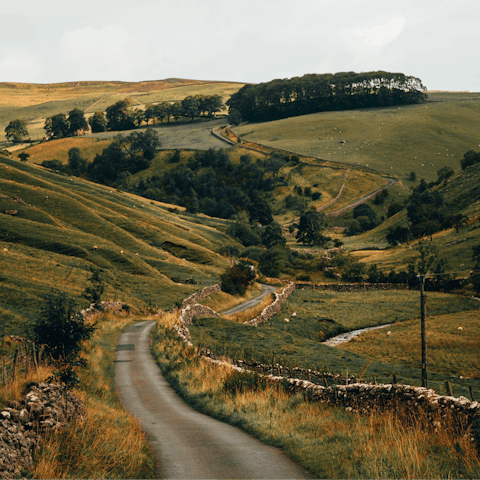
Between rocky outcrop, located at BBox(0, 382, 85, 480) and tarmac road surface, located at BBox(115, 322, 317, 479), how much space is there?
2.91 meters

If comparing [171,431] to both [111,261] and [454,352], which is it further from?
[111,261]

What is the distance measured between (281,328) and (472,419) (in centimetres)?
4520

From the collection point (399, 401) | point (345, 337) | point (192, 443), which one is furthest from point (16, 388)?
point (345, 337)

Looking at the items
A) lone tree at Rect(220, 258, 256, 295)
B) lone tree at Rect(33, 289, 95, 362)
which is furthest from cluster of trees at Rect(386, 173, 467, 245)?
lone tree at Rect(33, 289, 95, 362)

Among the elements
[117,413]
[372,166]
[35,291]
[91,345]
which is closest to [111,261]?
[35,291]

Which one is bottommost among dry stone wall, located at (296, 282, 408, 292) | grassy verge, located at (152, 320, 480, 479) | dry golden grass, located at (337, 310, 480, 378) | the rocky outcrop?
dry stone wall, located at (296, 282, 408, 292)

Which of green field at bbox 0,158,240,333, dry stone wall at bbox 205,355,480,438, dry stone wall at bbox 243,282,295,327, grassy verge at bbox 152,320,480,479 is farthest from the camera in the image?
dry stone wall at bbox 243,282,295,327

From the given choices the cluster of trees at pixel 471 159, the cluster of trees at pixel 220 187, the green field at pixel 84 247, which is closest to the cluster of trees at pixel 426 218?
the cluster of trees at pixel 471 159

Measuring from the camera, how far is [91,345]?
3184 centimetres

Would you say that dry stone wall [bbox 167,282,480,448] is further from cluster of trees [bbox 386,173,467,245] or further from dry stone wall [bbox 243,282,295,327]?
cluster of trees [bbox 386,173,467,245]

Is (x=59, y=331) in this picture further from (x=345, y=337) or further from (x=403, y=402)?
(x=345, y=337)

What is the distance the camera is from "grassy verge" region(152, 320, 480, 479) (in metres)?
12.0

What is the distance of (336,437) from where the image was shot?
14.8 m

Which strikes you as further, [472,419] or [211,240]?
[211,240]
